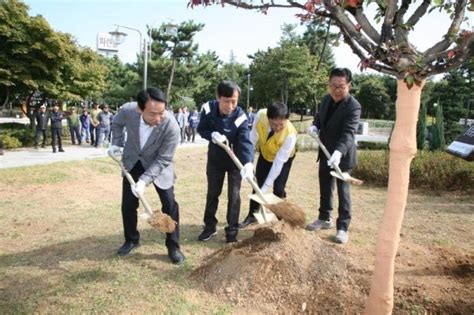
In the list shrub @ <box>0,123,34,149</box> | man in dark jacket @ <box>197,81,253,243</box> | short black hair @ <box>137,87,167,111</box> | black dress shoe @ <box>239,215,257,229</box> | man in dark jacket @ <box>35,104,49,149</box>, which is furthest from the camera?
shrub @ <box>0,123,34,149</box>

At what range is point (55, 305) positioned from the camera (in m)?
3.04

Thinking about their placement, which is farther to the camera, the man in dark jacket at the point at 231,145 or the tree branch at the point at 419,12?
the man in dark jacket at the point at 231,145

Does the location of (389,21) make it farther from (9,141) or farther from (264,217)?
(9,141)

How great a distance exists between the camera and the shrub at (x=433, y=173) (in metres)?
8.31

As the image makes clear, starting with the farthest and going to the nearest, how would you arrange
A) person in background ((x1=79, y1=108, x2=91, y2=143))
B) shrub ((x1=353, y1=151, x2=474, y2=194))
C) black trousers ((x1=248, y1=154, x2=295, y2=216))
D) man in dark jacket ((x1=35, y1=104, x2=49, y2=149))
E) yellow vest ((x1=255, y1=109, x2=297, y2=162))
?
person in background ((x1=79, y1=108, x2=91, y2=143))
man in dark jacket ((x1=35, y1=104, x2=49, y2=149))
shrub ((x1=353, y1=151, x2=474, y2=194))
black trousers ((x1=248, y1=154, x2=295, y2=216))
yellow vest ((x1=255, y1=109, x2=297, y2=162))

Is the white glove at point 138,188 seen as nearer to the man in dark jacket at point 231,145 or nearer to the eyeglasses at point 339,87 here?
the man in dark jacket at point 231,145

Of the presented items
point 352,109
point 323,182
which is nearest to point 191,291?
point 323,182

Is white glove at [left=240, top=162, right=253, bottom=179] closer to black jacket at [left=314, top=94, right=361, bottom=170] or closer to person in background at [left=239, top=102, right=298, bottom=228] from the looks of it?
person in background at [left=239, top=102, right=298, bottom=228]

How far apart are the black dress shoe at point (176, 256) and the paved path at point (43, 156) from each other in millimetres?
6760

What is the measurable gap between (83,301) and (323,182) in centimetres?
290

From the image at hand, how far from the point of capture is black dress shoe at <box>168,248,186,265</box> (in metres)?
3.87

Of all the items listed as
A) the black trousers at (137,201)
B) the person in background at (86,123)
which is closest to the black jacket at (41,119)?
the person in background at (86,123)

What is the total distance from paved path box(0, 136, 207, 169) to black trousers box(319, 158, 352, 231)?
6669 millimetres

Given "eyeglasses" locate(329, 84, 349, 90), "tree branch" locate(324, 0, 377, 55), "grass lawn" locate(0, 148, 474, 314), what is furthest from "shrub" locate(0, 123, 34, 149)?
"tree branch" locate(324, 0, 377, 55)
